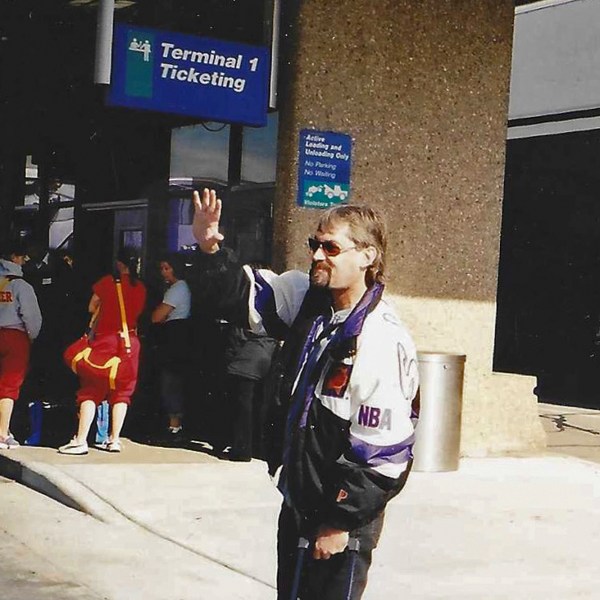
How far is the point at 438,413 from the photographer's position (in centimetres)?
1000

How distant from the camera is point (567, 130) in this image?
1841 cm

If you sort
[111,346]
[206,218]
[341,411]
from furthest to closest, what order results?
[111,346]
[206,218]
[341,411]

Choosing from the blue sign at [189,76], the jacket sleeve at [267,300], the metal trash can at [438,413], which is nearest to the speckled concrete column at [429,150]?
the blue sign at [189,76]

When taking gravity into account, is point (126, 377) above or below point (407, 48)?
below

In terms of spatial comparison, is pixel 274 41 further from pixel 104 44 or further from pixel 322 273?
pixel 322 273

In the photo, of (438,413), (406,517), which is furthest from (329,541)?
(438,413)

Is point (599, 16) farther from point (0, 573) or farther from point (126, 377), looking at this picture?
point (0, 573)

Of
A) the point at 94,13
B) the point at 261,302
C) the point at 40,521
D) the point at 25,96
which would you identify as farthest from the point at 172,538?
the point at 25,96

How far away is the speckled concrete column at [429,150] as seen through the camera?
33.1 ft

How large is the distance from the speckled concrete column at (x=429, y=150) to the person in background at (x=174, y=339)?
1054 mm

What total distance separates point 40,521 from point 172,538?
962 mm

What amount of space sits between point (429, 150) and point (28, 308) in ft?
12.2

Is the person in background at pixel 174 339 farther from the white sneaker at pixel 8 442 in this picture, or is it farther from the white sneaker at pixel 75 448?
the white sneaker at pixel 8 442

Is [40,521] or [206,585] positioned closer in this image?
[206,585]
